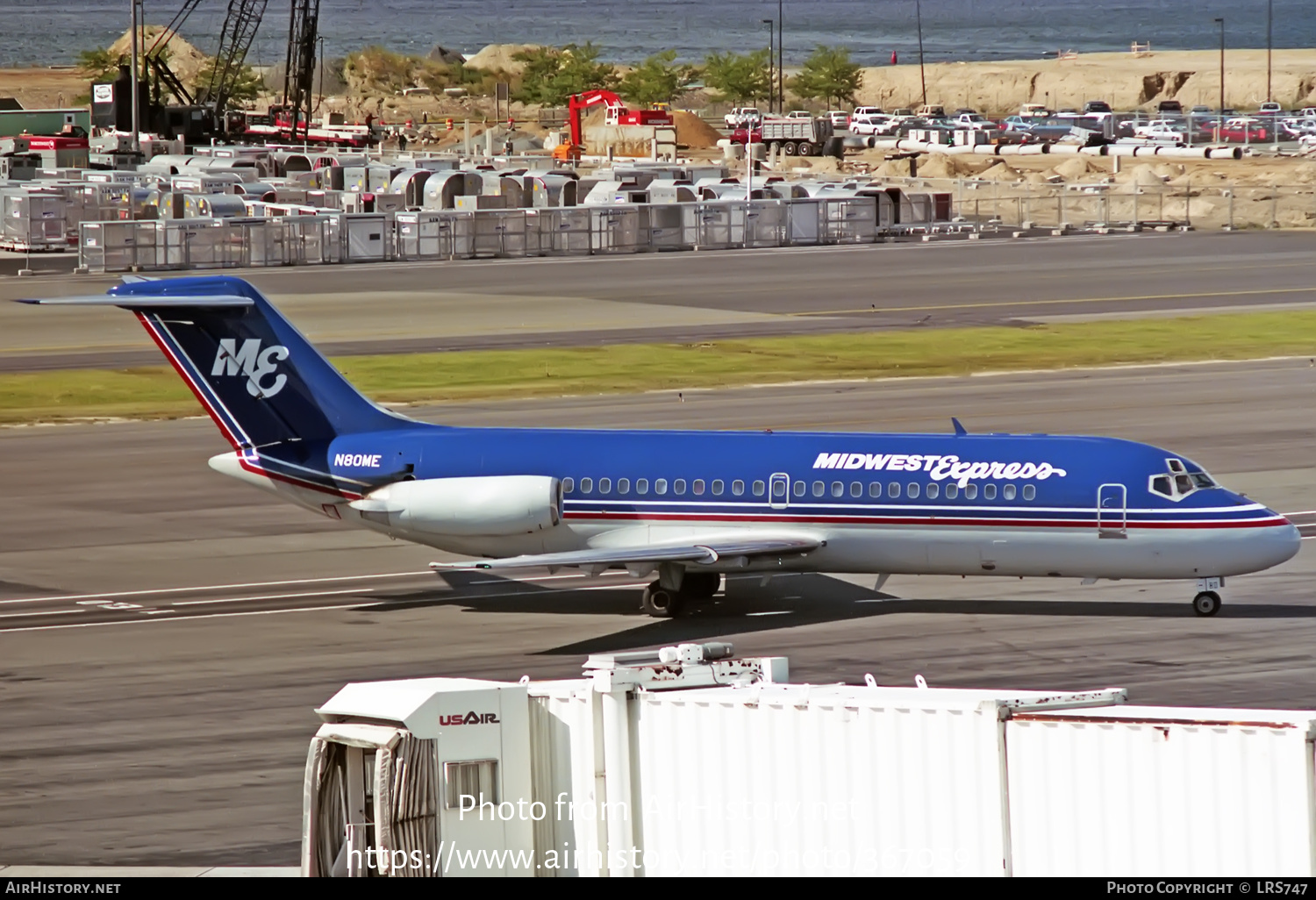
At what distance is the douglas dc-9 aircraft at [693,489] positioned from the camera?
34594 millimetres

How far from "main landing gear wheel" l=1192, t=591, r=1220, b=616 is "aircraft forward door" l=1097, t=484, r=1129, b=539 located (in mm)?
1922

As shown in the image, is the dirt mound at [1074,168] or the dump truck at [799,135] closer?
the dirt mound at [1074,168]

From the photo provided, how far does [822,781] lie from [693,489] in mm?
20291

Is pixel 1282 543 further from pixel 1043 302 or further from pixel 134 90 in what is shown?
pixel 134 90

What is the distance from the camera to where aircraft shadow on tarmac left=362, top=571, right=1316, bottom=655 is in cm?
3512

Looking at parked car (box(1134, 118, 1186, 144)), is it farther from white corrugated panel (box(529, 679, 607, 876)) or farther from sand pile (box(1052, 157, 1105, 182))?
white corrugated panel (box(529, 679, 607, 876))

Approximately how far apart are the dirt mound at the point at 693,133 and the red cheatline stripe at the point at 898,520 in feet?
519

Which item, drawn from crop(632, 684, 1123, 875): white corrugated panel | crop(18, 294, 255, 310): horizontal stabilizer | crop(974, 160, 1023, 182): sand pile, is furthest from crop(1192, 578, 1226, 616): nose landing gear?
crop(974, 160, 1023, 182): sand pile

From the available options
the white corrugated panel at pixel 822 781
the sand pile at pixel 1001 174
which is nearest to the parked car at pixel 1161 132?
the sand pile at pixel 1001 174

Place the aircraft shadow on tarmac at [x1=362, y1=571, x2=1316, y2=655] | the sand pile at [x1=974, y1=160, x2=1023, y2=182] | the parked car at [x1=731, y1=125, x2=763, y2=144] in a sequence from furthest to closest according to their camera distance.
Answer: the parked car at [x1=731, y1=125, x2=763, y2=144], the sand pile at [x1=974, y1=160, x2=1023, y2=182], the aircraft shadow on tarmac at [x1=362, y1=571, x2=1316, y2=655]

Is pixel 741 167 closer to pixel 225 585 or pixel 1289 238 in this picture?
pixel 1289 238

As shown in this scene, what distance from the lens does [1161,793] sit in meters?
14.8

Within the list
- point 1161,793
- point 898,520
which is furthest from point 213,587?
point 1161,793

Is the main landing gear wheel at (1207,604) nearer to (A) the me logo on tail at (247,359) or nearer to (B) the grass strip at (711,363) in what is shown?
(A) the me logo on tail at (247,359)
